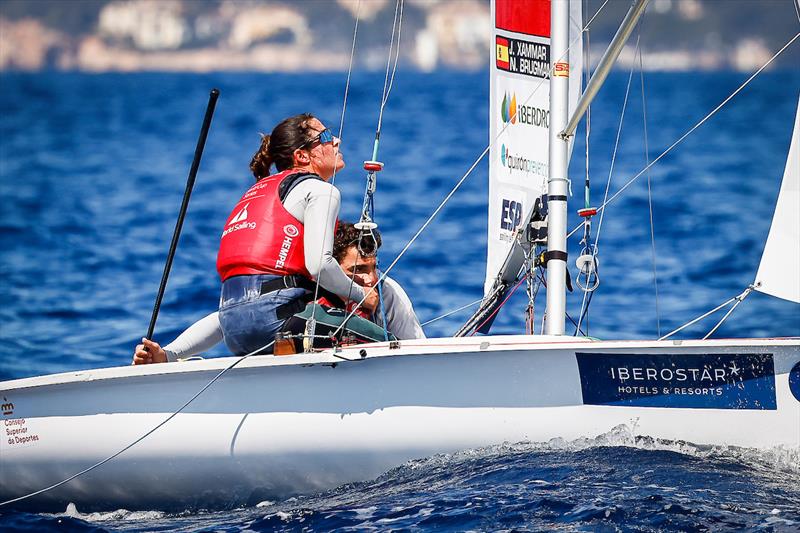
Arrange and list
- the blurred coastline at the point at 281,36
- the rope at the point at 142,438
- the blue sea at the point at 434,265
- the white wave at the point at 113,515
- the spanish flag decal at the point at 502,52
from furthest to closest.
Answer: the blurred coastline at the point at 281,36 → the spanish flag decal at the point at 502,52 → the white wave at the point at 113,515 → the rope at the point at 142,438 → the blue sea at the point at 434,265

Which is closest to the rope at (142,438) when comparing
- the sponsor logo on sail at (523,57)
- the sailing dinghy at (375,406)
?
the sailing dinghy at (375,406)

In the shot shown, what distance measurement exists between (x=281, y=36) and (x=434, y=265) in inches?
3700

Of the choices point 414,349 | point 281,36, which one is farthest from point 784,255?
point 281,36

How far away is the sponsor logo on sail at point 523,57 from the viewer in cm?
548

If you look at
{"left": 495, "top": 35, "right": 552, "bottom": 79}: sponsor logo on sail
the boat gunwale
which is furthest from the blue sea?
{"left": 495, "top": 35, "right": 552, "bottom": 79}: sponsor logo on sail

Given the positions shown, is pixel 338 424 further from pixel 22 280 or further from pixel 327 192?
pixel 22 280

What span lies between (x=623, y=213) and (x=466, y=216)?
2489 millimetres

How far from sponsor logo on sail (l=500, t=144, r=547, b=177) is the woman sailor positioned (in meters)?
1.28

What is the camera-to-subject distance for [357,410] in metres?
4.20

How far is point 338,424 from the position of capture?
4215 mm

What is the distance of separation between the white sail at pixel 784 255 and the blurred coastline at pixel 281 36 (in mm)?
94252

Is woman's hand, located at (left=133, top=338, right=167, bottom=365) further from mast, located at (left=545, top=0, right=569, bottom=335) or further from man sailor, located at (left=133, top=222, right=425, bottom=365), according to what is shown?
mast, located at (left=545, top=0, right=569, bottom=335)

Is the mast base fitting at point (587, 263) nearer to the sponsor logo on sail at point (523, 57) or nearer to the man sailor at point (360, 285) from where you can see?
the man sailor at point (360, 285)

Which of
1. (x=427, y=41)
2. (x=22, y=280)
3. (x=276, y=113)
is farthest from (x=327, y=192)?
(x=427, y=41)
